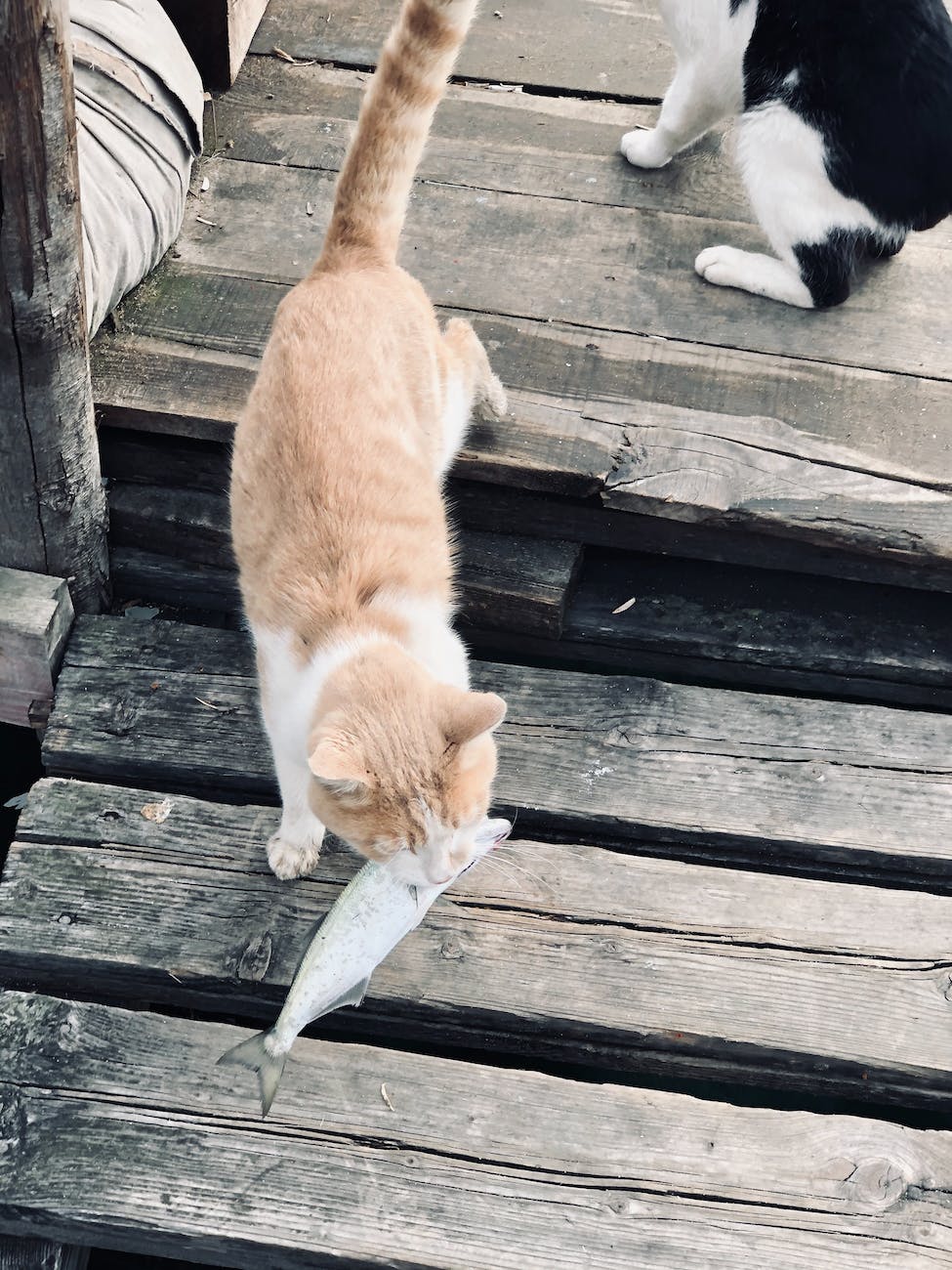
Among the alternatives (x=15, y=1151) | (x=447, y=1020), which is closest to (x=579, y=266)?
(x=447, y=1020)

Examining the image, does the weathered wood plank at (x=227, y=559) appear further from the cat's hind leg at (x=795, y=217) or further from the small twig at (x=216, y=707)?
the cat's hind leg at (x=795, y=217)

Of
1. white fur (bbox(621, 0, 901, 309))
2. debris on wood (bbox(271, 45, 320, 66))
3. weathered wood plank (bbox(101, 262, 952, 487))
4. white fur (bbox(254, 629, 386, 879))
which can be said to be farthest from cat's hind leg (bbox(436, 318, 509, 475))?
debris on wood (bbox(271, 45, 320, 66))

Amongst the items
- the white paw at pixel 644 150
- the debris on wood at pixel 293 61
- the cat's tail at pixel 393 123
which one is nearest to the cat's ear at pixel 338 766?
the cat's tail at pixel 393 123

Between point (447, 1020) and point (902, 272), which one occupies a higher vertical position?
point (902, 272)

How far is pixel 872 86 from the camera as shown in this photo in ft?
8.46

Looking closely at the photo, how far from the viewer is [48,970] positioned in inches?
81.7

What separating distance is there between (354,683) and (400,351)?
0.83 metres

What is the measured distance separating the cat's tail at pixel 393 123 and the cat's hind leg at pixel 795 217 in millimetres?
837

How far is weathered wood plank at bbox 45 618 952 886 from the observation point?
2.25 meters

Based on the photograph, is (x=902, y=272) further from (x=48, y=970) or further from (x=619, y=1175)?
(x=48, y=970)

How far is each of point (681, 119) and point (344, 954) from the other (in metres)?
2.34

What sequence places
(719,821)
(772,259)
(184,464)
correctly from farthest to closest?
(772,259)
(184,464)
(719,821)

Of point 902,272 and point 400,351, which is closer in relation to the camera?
point 400,351

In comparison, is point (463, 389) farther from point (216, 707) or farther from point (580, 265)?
point (216, 707)
